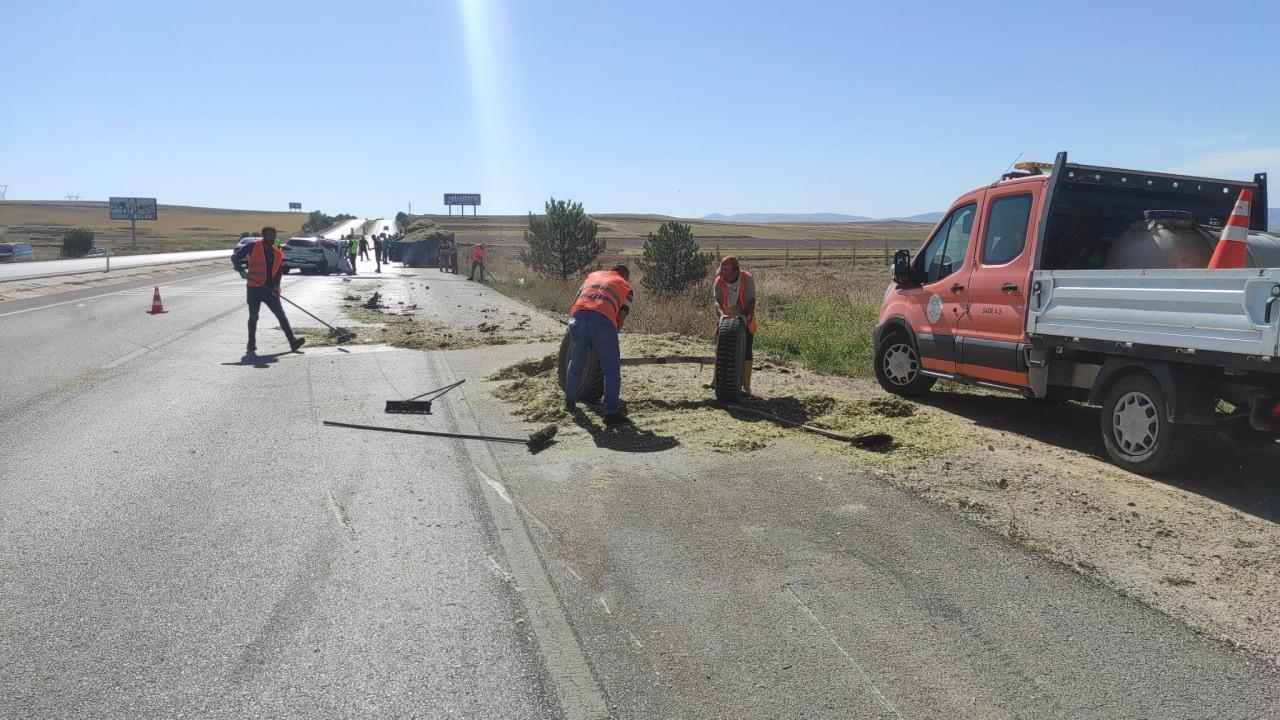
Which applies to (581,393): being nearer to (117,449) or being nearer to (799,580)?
(117,449)

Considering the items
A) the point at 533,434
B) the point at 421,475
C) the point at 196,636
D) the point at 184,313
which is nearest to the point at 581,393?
the point at 533,434

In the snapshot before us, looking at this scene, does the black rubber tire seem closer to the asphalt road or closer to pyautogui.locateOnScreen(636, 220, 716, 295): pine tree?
the asphalt road

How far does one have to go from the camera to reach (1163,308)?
641cm

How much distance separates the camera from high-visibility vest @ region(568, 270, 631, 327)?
8.80m

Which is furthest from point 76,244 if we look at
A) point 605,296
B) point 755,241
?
point 755,241

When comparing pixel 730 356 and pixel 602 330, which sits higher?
pixel 602 330

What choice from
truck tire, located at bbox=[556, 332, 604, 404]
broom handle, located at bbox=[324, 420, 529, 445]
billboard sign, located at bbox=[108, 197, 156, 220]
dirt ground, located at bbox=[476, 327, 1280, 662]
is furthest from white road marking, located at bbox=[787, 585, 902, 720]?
billboard sign, located at bbox=[108, 197, 156, 220]

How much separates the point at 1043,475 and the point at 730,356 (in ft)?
10.7

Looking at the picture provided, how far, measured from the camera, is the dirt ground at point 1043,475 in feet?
15.6

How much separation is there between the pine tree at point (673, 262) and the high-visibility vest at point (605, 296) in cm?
1332

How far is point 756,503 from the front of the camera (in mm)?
6051

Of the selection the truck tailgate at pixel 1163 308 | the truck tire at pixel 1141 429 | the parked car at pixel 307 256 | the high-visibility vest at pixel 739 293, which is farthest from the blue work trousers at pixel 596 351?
the parked car at pixel 307 256

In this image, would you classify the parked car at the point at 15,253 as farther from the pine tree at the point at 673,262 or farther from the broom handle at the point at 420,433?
the broom handle at the point at 420,433

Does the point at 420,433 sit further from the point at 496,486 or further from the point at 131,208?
the point at 131,208
